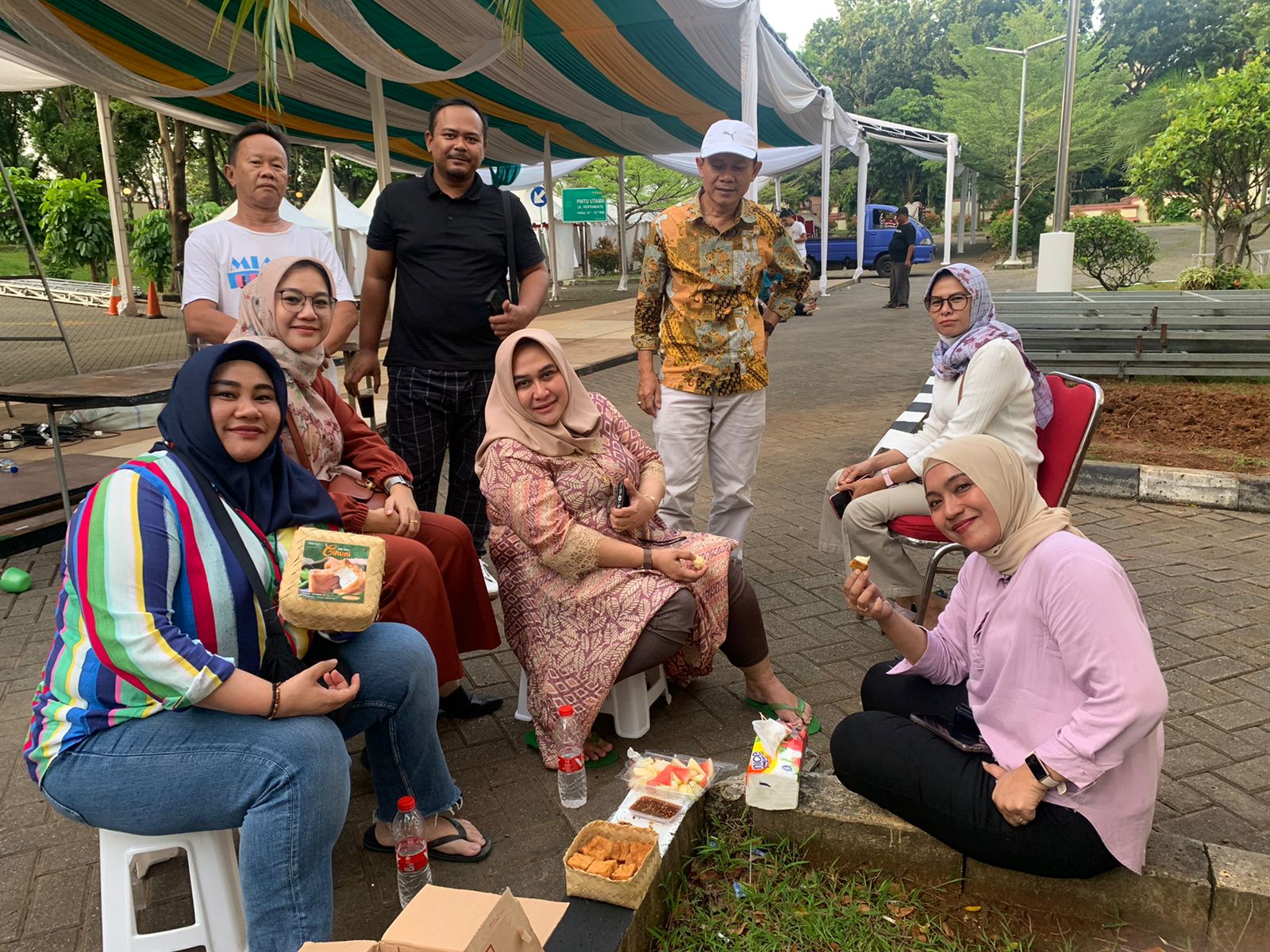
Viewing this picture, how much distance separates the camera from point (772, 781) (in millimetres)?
2420

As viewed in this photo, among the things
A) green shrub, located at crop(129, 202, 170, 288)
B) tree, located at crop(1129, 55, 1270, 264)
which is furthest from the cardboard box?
green shrub, located at crop(129, 202, 170, 288)

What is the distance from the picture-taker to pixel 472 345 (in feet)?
12.8

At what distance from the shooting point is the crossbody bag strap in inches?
153

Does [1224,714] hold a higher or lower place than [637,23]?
lower

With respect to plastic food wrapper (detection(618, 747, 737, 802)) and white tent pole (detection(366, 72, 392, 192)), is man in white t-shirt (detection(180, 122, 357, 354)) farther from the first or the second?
white tent pole (detection(366, 72, 392, 192))

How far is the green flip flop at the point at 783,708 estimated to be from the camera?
10.4 ft

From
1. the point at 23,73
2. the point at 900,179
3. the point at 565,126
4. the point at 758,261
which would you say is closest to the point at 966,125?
the point at 900,179

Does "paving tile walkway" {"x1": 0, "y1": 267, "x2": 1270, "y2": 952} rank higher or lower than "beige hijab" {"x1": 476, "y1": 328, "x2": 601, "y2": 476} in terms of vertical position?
lower

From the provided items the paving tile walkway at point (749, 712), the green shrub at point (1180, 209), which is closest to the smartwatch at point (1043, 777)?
the paving tile walkway at point (749, 712)

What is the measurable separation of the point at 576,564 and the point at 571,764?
0.61m

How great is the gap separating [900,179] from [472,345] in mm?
46027

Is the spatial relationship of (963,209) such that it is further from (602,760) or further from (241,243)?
(602,760)

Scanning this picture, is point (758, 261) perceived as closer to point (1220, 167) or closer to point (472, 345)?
point (472, 345)

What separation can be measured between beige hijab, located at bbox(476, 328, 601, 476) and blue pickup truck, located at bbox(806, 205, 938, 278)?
25.1 m
